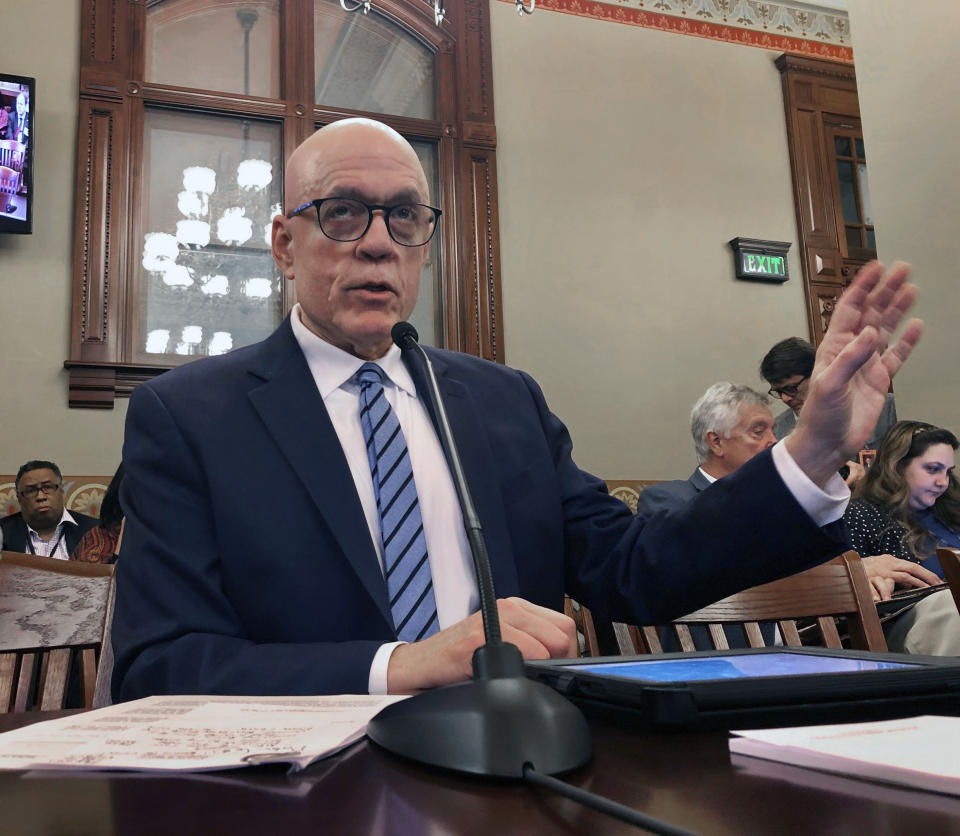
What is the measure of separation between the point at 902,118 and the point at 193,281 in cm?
314

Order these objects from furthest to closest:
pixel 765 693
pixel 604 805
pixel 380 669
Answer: pixel 380 669
pixel 765 693
pixel 604 805

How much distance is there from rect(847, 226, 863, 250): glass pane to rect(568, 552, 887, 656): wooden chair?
4726mm

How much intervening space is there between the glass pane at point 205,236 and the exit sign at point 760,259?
2632mm

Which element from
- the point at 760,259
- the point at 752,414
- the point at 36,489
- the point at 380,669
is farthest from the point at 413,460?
the point at 760,259

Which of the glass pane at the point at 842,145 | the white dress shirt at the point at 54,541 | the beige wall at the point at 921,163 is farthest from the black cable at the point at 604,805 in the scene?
the glass pane at the point at 842,145

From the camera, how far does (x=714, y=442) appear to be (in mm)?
3215

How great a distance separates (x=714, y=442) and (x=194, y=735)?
286cm

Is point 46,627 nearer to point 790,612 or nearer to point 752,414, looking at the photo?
point 790,612

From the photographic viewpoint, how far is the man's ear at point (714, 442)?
10.5ft

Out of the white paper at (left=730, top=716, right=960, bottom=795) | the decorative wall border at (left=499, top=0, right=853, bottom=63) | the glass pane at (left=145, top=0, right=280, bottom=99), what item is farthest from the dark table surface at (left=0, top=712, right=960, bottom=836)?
the decorative wall border at (left=499, top=0, right=853, bottom=63)

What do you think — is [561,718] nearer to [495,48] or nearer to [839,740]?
[839,740]

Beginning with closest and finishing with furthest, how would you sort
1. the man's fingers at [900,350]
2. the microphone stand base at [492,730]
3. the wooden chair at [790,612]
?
the microphone stand base at [492,730], the man's fingers at [900,350], the wooden chair at [790,612]

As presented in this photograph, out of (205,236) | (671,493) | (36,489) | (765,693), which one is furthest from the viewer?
(205,236)

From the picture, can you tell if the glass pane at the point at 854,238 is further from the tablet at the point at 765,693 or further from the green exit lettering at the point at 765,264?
the tablet at the point at 765,693
